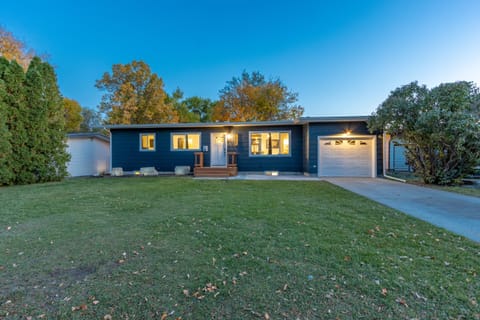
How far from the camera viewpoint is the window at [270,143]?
11133 mm

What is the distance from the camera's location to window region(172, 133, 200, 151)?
38.1ft

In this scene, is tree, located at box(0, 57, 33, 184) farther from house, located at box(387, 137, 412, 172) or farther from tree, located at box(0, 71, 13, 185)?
house, located at box(387, 137, 412, 172)

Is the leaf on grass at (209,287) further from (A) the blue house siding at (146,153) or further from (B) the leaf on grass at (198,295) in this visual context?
(A) the blue house siding at (146,153)

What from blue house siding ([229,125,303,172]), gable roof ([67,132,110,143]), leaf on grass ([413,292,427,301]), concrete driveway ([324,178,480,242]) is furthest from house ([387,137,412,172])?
gable roof ([67,132,110,143])

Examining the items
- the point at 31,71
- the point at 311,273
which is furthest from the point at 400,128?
the point at 31,71

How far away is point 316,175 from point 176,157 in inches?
280

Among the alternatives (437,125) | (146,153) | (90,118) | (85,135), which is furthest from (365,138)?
(90,118)

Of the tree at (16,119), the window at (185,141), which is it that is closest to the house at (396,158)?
the window at (185,141)

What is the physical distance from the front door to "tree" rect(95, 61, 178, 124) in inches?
434

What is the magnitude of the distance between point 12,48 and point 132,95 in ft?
24.6

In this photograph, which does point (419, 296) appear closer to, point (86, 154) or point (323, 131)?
point (323, 131)

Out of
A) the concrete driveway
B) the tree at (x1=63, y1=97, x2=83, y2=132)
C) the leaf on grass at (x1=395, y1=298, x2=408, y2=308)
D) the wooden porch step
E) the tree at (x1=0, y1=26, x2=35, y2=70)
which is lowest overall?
the leaf on grass at (x1=395, y1=298, x2=408, y2=308)

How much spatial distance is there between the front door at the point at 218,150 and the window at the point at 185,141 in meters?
0.90

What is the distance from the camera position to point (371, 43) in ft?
40.1
